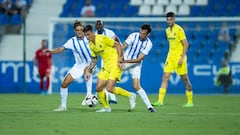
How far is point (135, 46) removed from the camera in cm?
1878

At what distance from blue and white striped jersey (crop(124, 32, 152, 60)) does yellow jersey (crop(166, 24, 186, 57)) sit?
0.97 meters

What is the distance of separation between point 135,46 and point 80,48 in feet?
4.65

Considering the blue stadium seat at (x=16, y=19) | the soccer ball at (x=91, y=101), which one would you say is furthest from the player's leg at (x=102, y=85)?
the blue stadium seat at (x=16, y=19)

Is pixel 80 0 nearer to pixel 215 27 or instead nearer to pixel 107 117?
pixel 215 27

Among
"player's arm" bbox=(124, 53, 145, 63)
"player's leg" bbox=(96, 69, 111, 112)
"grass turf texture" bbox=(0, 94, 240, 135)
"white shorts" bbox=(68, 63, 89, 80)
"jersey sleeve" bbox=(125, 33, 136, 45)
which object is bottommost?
"grass turf texture" bbox=(0, 94, 240, 135)

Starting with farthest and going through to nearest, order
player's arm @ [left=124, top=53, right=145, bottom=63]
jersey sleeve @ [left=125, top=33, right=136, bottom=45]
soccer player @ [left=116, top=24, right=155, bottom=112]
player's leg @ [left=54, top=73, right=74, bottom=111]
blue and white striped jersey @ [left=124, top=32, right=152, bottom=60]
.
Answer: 1. jersey sleeve @ [left=125, top=33, right=136, bottom=45]
2. blue and white striped jersey @ [left=124, top=32, right=152, bottom=60]
3. soccer player @ [left=116, top=24, right=155, bottom=112]
4. player's arm @ [left=124, top=53, right=145, bottom=63]
5. player's leg @ [left=54, top=73, right=74, bottom=111]

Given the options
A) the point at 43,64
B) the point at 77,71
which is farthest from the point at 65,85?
the point at 43,64

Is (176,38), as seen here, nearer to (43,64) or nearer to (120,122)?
(120,122)

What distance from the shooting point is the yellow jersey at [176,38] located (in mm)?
19119

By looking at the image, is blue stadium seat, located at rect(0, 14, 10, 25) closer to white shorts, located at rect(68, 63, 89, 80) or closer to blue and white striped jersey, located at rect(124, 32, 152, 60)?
blue and white striped jersey, located at rect(124, 32, 152, 60)

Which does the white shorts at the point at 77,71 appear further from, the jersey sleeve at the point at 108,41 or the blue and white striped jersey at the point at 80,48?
the jersey sleeve at the point at 108,41

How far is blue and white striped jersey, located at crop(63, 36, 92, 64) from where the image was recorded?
59.8 ft

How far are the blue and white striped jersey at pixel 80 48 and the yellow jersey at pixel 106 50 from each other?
2.16 metres

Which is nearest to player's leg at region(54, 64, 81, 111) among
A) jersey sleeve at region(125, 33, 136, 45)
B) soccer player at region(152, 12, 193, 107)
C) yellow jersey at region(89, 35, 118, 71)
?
yellow jersey at region(89, 35, 118, 71)
